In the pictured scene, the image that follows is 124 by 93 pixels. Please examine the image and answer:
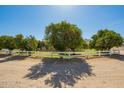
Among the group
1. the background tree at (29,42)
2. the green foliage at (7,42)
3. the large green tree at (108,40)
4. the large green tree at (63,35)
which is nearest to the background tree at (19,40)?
the background tree at (29,42)

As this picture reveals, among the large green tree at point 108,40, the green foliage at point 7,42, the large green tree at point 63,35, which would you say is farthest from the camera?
the green foliage at point 7,42

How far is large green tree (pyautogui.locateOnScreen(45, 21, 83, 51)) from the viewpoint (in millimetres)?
13852

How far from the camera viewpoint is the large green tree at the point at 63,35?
45.4ft

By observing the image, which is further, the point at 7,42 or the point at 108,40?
the point at 7,42

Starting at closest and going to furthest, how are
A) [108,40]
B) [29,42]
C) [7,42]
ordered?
[108,40] → [29,42] → [7,42]

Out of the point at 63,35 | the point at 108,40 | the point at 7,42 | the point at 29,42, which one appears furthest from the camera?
the point at 7,42

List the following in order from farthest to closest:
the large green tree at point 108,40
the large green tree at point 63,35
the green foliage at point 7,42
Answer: the green foliage at point 7,42, the large green tree at point 108,40, the large green tree at point 63,35

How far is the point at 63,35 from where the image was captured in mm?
13812

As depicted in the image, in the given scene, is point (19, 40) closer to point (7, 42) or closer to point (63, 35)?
point (7, 42)

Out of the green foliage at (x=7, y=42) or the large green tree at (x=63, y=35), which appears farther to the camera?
the green foliage at (x=7, y=42)

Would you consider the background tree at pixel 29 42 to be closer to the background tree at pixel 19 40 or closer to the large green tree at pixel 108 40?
the background tree at pixel 19 40

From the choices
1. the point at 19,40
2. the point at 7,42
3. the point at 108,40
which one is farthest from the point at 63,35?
the point at 7,42

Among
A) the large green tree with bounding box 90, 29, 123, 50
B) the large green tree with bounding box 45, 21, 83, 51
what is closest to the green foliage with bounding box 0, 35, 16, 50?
the large green tree with bounding box 45, 21, 83, 51
